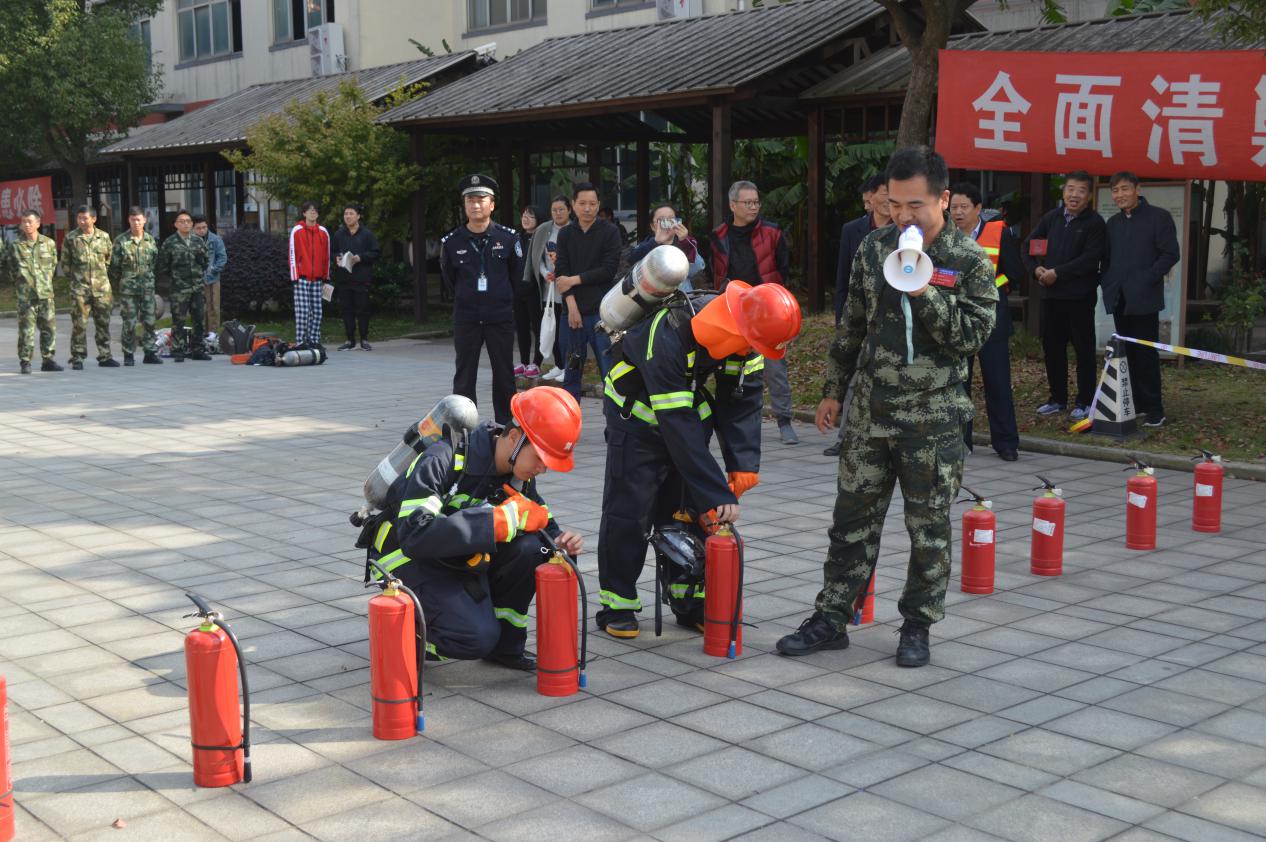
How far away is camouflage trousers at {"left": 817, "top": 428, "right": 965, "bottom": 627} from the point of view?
5.48 meters

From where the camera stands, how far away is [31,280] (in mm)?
16031

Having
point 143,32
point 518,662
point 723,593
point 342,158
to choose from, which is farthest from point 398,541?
point 143,32

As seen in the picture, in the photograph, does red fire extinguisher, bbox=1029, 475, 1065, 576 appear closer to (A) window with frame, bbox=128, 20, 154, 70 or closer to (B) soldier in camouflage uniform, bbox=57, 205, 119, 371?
(B) soldier in camouflage uniform, bbox=57, 205, 119, 371

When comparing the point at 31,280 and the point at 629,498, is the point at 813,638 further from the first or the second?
the point at 31,280

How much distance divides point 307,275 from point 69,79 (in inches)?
670

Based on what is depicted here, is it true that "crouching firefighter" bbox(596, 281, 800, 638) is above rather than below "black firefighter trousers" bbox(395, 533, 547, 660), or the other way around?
above

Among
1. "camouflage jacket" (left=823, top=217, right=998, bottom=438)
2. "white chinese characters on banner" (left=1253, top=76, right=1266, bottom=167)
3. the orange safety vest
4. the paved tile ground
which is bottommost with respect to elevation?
the paved tile ground

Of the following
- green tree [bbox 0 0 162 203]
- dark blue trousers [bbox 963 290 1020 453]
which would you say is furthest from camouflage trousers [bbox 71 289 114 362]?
green tree [bbox 0 0 162 203]

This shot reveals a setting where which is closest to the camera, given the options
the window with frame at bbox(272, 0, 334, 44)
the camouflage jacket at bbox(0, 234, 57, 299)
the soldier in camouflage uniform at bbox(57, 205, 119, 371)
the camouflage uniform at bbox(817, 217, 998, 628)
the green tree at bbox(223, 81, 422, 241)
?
the camouflage uniform at bbox(817, 217, 998, 628)

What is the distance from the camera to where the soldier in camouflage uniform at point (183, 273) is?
57.0 feet

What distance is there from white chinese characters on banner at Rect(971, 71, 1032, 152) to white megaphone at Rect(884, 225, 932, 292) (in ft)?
28.1

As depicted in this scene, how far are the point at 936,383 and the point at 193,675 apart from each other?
2.96m

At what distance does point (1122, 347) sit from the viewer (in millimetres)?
10867

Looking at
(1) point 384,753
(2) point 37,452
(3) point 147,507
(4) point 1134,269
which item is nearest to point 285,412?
(2) point 37,452
